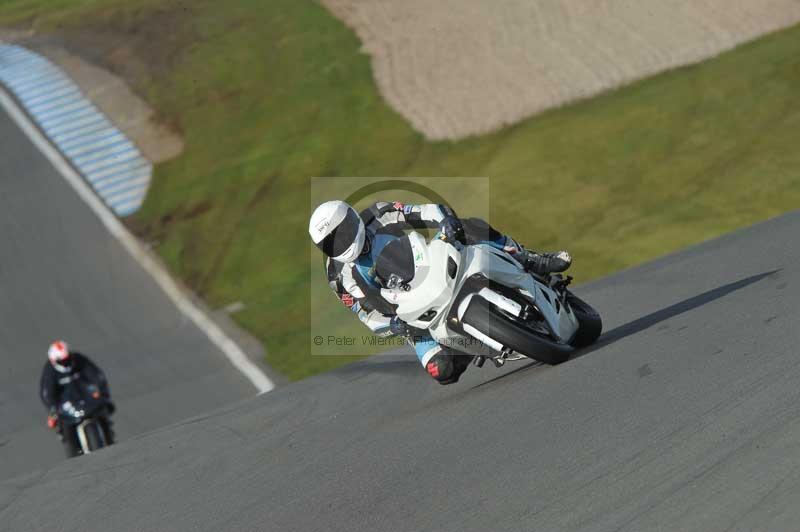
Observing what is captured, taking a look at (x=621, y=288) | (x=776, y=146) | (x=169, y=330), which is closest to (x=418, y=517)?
(x=621, y=288)

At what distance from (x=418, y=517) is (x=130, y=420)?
10378 mm

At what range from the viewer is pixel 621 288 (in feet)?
37.8

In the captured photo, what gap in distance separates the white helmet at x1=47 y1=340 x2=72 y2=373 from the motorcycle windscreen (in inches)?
256

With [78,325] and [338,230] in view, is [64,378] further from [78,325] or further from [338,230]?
[338,230]

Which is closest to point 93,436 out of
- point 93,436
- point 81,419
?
point 93,436

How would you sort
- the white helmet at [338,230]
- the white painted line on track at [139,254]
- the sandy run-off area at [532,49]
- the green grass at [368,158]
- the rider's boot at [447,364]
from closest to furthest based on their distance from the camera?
the white helmet at [338,230], the rider's boot at [447,364], the white painted line on track at [139,254], the green grass at [368,158], the sandy run-off area at [532,49]

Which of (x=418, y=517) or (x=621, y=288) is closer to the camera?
(x=418, y=517)

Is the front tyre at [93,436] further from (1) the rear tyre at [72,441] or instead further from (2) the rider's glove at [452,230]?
(2) the rider's glove at [452,230]

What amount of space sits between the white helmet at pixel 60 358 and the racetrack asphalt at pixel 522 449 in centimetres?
320

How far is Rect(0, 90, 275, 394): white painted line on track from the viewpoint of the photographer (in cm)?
1608

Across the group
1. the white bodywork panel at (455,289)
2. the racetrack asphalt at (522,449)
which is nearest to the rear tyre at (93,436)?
the racetrack asphalt at (522,449)

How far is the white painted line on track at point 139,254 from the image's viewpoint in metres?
16.1

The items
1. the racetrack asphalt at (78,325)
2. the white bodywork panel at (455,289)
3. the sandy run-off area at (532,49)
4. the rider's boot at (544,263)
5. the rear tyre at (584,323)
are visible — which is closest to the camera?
the white bodywork panel at (455,289)

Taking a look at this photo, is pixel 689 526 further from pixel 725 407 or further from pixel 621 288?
pixel 621 288
